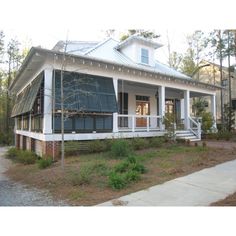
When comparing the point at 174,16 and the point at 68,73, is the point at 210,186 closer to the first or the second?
the point at 174,16

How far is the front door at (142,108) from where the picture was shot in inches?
682

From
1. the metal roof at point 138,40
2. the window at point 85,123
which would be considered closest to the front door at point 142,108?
the metal roof at point 138,40

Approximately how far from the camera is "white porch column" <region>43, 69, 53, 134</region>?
10.2 m

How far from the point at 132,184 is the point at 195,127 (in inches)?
465

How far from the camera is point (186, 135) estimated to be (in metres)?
15.2

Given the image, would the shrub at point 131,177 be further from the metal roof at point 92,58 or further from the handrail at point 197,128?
the handrail at point 197,128

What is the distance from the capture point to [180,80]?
15727 mm

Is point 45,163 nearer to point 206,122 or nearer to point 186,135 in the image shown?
point 186,135

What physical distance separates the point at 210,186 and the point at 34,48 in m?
7.80

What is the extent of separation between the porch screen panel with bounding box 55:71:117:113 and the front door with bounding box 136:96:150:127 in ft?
18.2

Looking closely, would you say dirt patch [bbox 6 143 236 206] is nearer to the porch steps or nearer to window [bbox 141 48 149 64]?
the porch steps
